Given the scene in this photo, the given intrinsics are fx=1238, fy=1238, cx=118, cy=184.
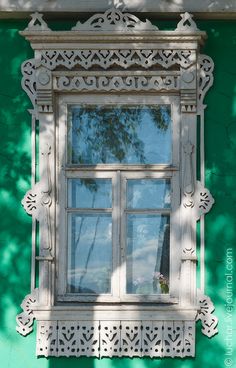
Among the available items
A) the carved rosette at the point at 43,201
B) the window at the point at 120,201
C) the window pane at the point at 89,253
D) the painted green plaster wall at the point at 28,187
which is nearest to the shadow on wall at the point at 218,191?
the painted green plaster wall at the point at 28,187

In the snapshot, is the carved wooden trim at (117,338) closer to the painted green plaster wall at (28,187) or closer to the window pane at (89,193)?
the painted green plaster wall at (28,187)

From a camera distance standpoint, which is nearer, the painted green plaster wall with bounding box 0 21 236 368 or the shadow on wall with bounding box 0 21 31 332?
the painted green plaster wall with bounding box 0 21 236 368

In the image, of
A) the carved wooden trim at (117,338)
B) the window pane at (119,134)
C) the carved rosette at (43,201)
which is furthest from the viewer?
the window pane at (119,134)

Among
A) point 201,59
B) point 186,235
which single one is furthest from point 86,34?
point 186,235

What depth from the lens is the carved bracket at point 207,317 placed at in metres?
8.09

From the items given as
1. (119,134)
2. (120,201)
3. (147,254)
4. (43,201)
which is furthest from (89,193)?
(147,254)

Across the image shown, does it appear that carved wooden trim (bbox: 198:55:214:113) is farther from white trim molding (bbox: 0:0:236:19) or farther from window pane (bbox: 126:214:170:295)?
window pane (bbox: 126:214:170:295)

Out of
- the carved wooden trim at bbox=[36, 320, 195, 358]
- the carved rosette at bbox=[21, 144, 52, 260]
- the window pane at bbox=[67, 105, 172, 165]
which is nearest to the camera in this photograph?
the carved wooden trim at bbox=[36, 320, 195, 358]

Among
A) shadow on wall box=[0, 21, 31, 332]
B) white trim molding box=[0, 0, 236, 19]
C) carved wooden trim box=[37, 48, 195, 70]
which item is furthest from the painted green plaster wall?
carved wooden trim box=[37, 48, 195, 70]

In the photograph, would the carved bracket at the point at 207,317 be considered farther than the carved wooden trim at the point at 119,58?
No

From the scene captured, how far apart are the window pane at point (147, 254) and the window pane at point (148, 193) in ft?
0.26

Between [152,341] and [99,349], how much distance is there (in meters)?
0.35

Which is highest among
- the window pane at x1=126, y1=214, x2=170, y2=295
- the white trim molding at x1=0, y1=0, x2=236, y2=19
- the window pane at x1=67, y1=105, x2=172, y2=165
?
the white trim molding at x1=0, y1=0, x2=236, y2=19

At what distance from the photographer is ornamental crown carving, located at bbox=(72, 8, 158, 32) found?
8.22 meters
